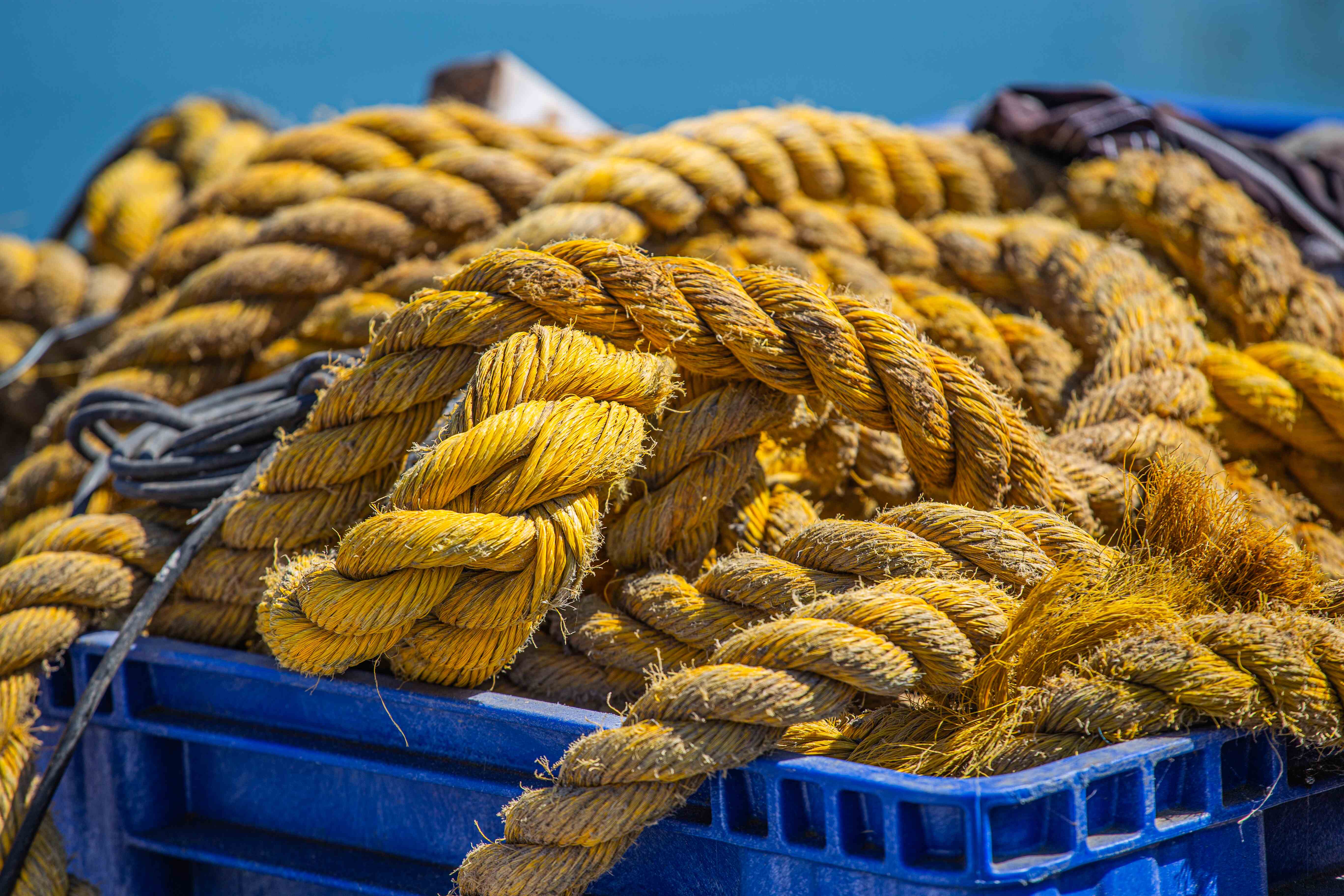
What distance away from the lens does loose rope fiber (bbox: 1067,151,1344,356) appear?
1.70 m

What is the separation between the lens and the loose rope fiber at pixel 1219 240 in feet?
5.57

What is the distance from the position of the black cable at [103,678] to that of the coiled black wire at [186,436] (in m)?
0.04

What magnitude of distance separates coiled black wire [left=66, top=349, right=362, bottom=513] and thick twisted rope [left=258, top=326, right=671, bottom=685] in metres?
0.30

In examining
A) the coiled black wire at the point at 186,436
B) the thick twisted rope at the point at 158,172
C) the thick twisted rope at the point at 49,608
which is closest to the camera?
the thick twisted rope at the point at 49,608

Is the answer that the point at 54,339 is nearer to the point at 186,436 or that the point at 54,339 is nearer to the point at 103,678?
the point at 186,436

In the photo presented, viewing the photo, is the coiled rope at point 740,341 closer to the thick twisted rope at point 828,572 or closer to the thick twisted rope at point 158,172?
the thick twisted rope at point 828,572

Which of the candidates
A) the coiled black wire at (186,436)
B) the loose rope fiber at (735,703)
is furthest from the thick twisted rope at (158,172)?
the loose rope fiber at (735,703)

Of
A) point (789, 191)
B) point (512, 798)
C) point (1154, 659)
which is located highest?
point (789, 191)

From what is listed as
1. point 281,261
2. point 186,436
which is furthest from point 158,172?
point 186,436

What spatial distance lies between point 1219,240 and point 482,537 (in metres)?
1.30

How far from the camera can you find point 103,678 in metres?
1.20

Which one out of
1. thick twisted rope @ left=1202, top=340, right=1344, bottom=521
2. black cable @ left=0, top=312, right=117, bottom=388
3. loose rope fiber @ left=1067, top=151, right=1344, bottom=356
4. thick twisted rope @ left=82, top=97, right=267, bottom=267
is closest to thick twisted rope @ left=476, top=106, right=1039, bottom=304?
loose rope fiber @ left=1067, top=151, right=1344, bottom=356

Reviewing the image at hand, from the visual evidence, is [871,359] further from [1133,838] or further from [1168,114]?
[1168,114]

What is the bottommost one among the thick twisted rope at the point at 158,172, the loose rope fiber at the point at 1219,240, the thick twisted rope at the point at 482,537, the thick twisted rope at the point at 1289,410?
the thick twisted rope at the point at 482,537
